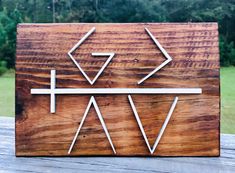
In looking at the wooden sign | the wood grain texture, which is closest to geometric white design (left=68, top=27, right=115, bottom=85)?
the wooden sign

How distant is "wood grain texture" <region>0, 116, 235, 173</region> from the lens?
2.99 ft

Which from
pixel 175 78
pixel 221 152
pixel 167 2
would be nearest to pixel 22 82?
pixel 175 78

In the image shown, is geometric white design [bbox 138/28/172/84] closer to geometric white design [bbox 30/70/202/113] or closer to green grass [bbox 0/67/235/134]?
geometric white design [bbox 30/70/202/113]

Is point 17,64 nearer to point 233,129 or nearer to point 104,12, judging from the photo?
point 233,129

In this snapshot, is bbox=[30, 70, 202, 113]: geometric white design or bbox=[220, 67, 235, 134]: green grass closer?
bbox=[30, 70, 202, 113]: geometric white design

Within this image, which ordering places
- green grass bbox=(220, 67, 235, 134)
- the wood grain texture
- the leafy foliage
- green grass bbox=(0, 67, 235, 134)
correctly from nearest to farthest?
the wood grain texture < green grass bbox=(220, 67, 235, 134) < green grass bbox=(0, 67, 235, 134) < the leafy foliage

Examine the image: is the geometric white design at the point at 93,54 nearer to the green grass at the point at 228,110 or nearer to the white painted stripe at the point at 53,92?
the white painted stripe at the point at 53,92

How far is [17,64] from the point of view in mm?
999

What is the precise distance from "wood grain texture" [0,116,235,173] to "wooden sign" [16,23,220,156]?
2 cm

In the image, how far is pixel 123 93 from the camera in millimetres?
985

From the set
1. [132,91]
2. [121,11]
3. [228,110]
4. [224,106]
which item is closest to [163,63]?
[132,91]

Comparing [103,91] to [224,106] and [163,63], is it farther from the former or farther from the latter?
[224,106]

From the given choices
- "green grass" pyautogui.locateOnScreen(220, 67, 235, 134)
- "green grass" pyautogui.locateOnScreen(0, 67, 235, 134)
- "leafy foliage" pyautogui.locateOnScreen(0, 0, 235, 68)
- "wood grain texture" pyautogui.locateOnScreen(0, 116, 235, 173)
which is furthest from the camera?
"leafy foliage" pyautogui.locateOnScreen(0, 0, 235, 68)

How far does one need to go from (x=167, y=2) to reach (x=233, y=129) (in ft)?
32.3
